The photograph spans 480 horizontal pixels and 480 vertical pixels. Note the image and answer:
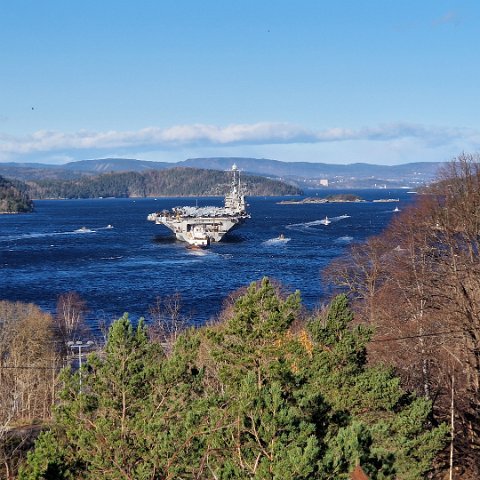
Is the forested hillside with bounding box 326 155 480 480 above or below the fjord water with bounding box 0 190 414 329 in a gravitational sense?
above

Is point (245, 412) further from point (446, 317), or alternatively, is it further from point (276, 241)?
point (276, 241)

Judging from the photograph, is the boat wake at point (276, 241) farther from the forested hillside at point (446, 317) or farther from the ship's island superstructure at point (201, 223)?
the forested hillside at point (446, 317)

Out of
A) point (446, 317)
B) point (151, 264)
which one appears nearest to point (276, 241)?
point (151, 264)

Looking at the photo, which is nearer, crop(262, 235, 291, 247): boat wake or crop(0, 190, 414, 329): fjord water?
crop(0, 190, 414, 329): fjord water

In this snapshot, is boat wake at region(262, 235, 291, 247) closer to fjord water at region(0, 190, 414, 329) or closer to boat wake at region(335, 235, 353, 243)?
fjord water at region(0, 190, 414, 329)

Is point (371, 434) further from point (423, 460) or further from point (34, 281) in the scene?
point (34, 281)

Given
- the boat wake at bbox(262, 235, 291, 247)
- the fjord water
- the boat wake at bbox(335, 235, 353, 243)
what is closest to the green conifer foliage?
the fjord water

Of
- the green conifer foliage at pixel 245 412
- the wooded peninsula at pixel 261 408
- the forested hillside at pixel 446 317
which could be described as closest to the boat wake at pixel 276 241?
the forested hillside at pixel 446 317

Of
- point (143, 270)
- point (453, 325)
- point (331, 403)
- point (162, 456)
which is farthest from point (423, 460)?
point (143, 270)

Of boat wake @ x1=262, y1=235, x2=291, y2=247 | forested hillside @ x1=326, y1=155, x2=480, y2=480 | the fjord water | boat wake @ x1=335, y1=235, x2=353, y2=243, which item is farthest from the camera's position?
boat wake @ x1=262, y1=235, x2=291, y2=247
